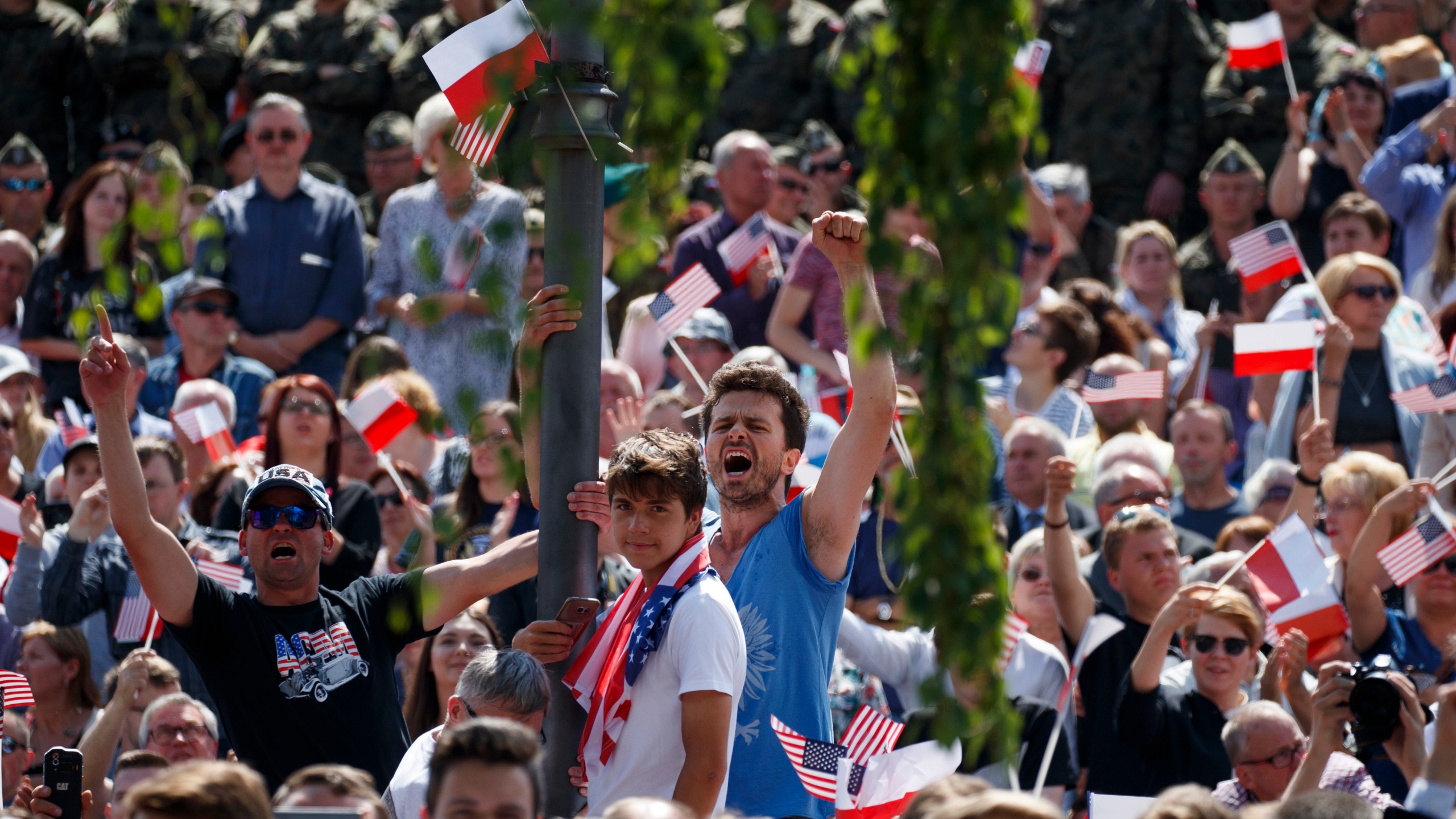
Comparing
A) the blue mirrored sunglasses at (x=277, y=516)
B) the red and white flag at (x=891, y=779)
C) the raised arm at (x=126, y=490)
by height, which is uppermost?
the raised arm at (x=126, y=490)

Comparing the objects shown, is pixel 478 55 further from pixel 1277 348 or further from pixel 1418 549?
pixel 1277 348

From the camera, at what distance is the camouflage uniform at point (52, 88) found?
47.0 feet

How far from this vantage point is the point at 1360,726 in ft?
19.1

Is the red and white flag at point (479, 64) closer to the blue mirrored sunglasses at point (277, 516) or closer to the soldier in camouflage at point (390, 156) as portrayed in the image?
the blue mirrored sunglasses at point (277, 516)

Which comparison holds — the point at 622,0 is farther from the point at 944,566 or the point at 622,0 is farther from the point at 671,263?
the point at 671,263

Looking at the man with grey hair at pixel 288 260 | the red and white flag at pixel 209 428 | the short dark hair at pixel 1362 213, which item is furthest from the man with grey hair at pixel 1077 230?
the red and white flag at pixel 209 428

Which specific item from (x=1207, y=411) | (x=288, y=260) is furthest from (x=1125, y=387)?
(x=288, y=260)

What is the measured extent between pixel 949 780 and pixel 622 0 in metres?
2.09

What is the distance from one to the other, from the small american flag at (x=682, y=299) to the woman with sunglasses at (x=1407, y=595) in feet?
9.89

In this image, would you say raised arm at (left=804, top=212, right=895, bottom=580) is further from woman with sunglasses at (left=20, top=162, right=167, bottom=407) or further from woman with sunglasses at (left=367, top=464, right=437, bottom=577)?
woman with sunglasses at (left=20, top=162, right=167, bottom=407)

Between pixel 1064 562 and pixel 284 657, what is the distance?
3211 mm

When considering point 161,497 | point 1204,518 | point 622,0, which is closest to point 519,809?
point 622,0

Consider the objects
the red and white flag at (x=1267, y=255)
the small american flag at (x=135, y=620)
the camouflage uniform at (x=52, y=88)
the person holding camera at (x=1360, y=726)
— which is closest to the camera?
the person holding camera at (x=1360, y=726)

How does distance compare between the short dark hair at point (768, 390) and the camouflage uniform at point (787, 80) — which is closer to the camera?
the short dark hair at point (768, 390)
